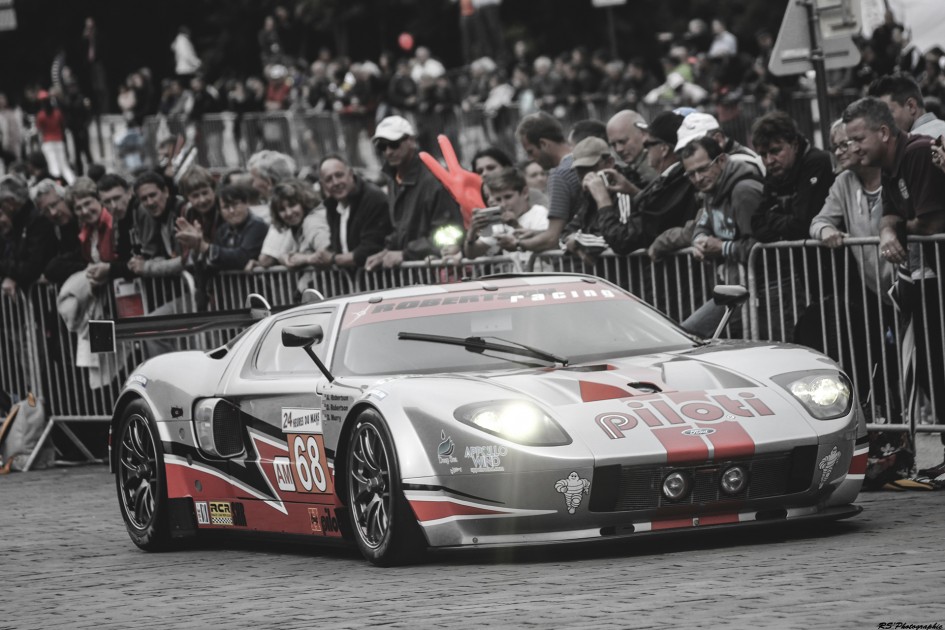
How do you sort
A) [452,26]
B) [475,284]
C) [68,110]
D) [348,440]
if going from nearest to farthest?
[348,440] → [475,284] → [68,110] → [452,26]

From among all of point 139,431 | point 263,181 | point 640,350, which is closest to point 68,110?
point 263,181

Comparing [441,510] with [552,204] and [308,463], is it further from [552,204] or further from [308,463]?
[552,204]

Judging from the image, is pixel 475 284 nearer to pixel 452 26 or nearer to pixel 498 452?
pixel 498 452

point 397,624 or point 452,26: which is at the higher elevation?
point 452,26

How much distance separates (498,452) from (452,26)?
48998 millimetres

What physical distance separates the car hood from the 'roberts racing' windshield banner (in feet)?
2.30

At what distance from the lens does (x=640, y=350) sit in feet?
29.1

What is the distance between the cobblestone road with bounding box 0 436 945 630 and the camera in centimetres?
621

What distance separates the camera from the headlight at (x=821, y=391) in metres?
8.09

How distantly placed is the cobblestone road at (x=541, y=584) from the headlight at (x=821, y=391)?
0.56 metres

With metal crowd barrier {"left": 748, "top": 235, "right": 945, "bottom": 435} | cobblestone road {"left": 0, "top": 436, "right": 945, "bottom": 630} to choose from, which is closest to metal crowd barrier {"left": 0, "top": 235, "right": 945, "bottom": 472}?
metal crowd barrier {"left": 748, "top": 235, "right": 945, "bottom": 435}

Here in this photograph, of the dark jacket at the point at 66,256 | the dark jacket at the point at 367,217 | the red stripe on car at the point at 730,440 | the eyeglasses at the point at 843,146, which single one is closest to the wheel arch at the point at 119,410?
the dark jacket at the point at 367,217

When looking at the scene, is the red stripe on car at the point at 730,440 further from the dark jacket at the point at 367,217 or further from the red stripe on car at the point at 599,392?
the dark jacket at the point at 367,217

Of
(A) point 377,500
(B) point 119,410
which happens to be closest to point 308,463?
(A) point 377,500
